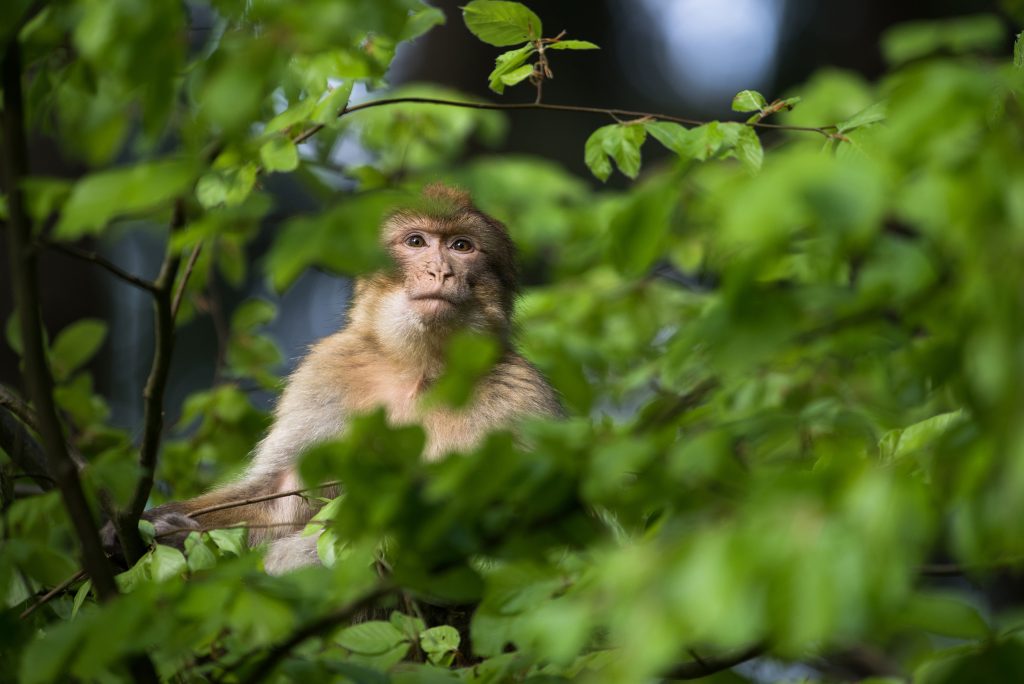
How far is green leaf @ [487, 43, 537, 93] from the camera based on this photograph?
339 centimetres

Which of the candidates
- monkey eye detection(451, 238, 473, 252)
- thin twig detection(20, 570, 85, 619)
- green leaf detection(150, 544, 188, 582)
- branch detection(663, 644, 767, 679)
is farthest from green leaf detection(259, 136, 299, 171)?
monkey eye detection(451, 238, 473, 252)

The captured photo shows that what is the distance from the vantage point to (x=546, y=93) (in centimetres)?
1270

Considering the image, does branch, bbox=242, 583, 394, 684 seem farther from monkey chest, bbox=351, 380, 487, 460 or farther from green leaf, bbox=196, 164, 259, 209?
monkey chest, bbox=351, 380, 487, 460

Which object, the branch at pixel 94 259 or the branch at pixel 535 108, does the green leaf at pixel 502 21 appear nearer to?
the branch at pixel 535 108

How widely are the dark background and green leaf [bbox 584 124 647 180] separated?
5409 mm

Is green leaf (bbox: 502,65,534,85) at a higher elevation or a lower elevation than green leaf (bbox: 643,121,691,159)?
higher

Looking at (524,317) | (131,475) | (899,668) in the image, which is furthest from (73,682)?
(899,668)

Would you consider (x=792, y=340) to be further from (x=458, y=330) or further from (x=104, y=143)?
(x=458, y=330)

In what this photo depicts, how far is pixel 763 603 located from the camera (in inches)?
61.9

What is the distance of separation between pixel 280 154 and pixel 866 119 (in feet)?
5.44

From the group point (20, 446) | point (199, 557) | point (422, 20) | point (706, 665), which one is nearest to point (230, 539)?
point (199, 557)

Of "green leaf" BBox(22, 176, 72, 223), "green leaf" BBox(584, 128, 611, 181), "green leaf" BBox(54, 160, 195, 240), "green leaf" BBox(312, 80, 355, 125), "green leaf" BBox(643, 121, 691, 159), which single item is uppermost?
"green leaf" BBox(54, 160, 195, 240)

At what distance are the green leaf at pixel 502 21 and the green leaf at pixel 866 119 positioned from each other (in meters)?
0.88

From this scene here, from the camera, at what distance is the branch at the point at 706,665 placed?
2.59m
